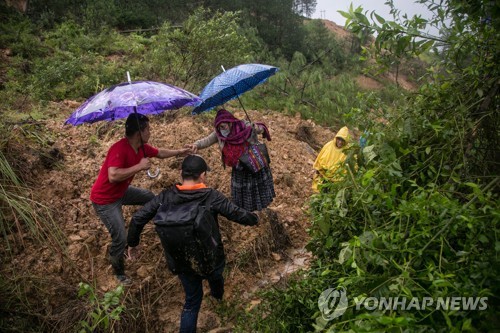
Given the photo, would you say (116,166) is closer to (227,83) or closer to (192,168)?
(192,168)

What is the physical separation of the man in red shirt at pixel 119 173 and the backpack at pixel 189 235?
634mm

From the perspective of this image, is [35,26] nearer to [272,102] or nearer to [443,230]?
[272,102]

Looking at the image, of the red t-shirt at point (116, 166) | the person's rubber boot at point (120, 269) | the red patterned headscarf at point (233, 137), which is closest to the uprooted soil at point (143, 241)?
the person's rubber boot at point (120, 269)

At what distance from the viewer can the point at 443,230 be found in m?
1.21

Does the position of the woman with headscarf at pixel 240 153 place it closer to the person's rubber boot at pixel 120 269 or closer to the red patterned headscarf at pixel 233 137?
the red patterned headscarf at pixel 233 137

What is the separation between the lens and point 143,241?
12.0 ft

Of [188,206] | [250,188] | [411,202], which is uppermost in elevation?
[411,202]

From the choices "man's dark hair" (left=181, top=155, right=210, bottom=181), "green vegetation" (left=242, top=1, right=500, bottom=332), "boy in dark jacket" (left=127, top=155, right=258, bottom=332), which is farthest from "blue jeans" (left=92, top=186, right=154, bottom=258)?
"green vegetation" (left=242, top=1, right=500, bottom=332)

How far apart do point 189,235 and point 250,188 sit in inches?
45.7

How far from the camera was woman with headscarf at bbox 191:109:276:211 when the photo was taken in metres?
3.08

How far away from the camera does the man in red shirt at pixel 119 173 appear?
8.96 ft

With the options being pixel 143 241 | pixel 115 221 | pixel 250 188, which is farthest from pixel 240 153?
pixel 143 241

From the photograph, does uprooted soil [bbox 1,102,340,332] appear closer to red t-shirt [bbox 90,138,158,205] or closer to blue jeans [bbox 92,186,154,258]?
blue jeans [bbox 92,186,154,258]

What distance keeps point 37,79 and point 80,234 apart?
481 cm
